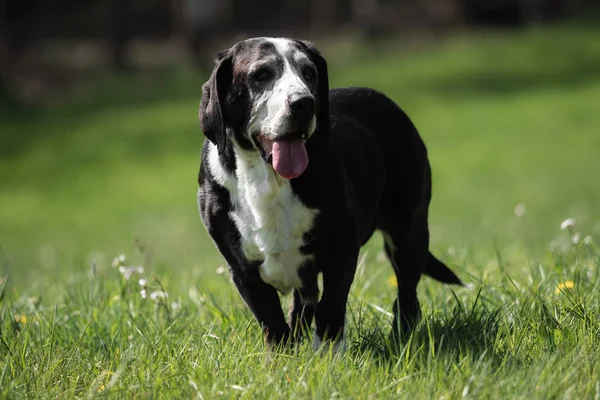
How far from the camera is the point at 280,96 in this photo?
13.1 ft

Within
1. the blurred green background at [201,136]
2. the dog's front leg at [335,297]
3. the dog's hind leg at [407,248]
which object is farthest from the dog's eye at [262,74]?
the blurred green background at [201,136]

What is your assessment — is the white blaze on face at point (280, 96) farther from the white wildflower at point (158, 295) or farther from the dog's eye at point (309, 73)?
the white wildflower at point (158, 295)

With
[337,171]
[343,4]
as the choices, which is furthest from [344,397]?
[343,4]

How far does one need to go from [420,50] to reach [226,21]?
6.02 metres

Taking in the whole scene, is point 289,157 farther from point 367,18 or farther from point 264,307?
point 367,18

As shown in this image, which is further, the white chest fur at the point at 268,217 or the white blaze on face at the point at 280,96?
the white chest fur at the point at 268,217

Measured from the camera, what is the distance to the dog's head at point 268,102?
156 inches

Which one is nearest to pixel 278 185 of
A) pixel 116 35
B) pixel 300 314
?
pixel 300 314

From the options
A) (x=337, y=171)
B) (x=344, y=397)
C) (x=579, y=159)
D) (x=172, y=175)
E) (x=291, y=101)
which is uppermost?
(x=291, y=101)

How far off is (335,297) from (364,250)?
2.76m

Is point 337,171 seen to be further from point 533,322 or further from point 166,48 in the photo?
point 166,48

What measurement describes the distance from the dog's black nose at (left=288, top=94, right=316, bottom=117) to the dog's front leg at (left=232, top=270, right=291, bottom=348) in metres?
Result: 0.77

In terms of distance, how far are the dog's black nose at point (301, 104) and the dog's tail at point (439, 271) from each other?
1515mm

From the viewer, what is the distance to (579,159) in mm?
15109
